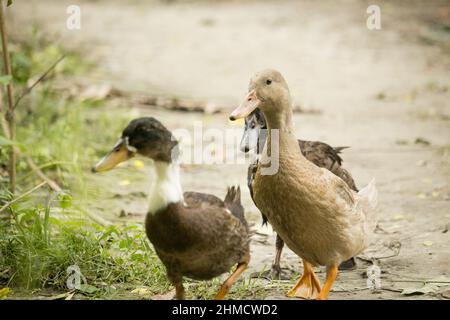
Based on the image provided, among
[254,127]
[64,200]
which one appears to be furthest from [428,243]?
[64,200]

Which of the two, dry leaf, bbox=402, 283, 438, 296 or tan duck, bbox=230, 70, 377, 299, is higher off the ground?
tan duck, bbox=230, 70, 377, 299

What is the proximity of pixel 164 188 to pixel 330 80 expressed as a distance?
751 centimetres

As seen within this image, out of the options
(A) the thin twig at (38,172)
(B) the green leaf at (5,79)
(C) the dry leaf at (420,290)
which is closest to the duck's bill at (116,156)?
(B) the green leaf at (5,79)

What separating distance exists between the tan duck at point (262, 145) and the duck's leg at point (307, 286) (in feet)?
1.67

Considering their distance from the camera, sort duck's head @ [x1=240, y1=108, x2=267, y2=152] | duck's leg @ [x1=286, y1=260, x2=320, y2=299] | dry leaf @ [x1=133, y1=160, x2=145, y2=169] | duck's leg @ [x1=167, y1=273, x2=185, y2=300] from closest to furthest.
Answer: duck's leg @ [x1=167, y1=273, x2=185, y2=300]
duck's leg @ [x1=286, y1=260, x2=320, y2=299]
duck's head @ [x1=240, y1=108, x2=267, y2=152]
dry leaf @ [x1=133, y1=160, x2=145, y2=169]

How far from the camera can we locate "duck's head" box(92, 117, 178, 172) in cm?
388

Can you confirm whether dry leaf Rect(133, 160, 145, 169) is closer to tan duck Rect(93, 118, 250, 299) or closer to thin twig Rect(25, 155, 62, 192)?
thin twig Rect(25, 155, 62, 192)

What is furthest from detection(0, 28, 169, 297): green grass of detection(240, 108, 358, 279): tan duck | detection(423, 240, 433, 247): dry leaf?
detection(423, 240, 433, 247): dry leaf

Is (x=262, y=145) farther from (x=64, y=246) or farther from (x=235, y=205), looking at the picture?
(x=64, y=246)

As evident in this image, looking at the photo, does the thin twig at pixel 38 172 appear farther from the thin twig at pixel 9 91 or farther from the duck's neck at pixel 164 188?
the duck's neck at pixel 164 188

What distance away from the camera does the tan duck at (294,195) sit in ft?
14.5

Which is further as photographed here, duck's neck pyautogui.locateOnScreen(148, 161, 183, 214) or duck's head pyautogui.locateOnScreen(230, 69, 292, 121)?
duck's head pyautogui.locateOnScreen(230, 69, 292, 121)

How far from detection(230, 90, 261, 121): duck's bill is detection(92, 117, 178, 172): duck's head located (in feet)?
1.84
